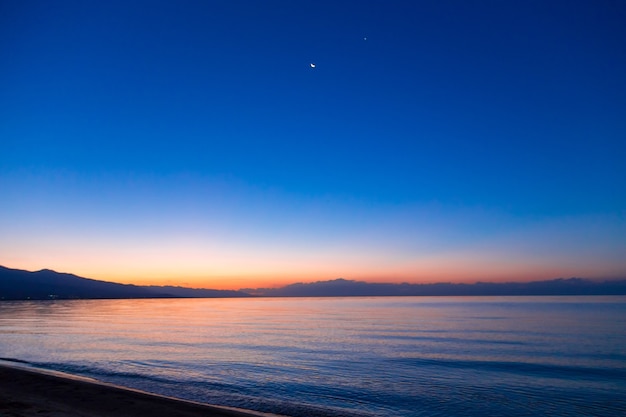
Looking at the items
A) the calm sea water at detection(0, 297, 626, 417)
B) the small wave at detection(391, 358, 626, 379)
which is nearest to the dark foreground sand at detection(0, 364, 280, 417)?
the calm sea water at detection(0, 297, 626, 417)

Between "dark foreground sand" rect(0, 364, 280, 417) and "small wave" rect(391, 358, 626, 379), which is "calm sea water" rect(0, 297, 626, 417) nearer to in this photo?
"small wave" rect(391, 358, 626, 379)

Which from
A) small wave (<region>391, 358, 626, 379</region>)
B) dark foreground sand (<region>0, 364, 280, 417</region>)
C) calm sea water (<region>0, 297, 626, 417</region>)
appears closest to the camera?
dark foreground sand (<region>0, 364, 280, 417</region>)

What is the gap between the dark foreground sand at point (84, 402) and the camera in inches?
618

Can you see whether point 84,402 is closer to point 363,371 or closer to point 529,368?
point 363,371

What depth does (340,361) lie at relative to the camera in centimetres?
3272

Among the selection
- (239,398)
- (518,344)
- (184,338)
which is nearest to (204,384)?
(239,398)

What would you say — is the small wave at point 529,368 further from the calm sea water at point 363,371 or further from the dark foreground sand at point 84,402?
the dark foreground sand at point 84,402

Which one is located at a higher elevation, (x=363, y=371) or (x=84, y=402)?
(x=84, y=402)

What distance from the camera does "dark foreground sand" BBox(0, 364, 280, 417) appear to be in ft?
51.5

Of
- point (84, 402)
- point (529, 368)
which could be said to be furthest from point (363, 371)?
point (84, 402)

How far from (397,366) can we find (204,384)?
14.6 m

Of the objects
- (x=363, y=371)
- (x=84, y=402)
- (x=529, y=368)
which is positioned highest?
(x=84, y=402)

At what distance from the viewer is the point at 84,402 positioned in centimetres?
1739

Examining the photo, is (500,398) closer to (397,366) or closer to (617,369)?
(397,366)
